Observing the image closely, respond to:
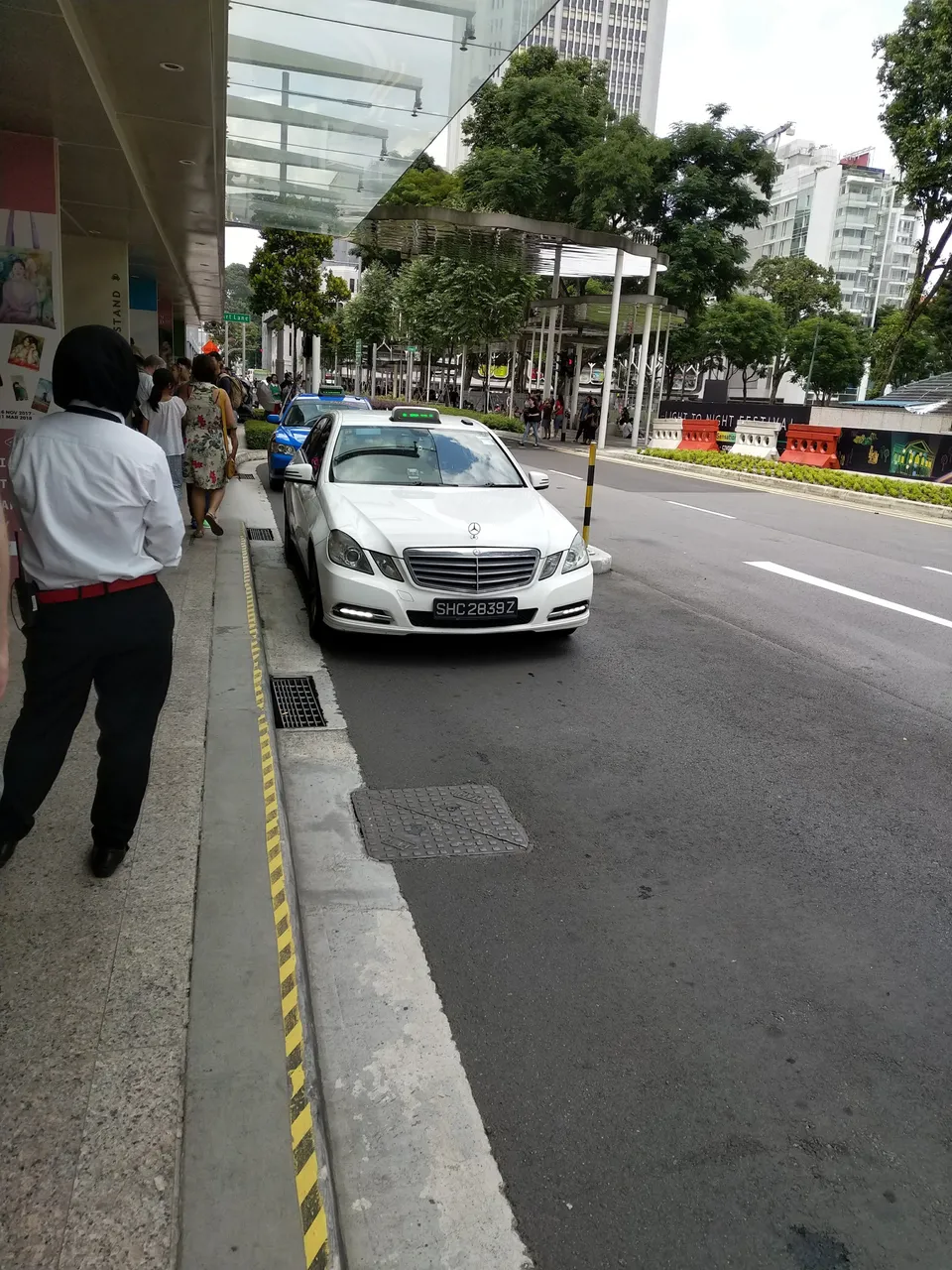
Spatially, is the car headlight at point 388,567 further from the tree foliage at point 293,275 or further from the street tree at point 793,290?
the street tree at point 793,290

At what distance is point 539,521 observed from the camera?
663cm

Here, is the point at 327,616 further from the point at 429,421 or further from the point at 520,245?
the point at 520,245

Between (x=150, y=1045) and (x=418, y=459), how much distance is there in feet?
18.5

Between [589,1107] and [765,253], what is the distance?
151m

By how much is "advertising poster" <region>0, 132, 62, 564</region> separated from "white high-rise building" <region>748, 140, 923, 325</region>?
12412cm

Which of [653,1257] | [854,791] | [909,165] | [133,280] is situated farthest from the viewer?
[909,165]

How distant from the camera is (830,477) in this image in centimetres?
2120

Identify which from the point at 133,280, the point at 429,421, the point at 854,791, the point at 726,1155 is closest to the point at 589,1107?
the point at 726,1155

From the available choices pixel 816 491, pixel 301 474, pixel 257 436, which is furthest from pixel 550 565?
pixel 257 436

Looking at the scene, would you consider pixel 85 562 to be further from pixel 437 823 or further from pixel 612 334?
pixel 612 334

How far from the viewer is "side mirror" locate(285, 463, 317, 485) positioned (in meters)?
7.27

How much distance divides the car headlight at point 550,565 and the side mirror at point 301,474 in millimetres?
2017

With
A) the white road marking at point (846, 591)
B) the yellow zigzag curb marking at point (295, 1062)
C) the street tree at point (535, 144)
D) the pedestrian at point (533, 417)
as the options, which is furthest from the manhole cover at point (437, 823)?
the street tree at point (535, 144)

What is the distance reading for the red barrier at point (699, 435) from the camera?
30.6m
